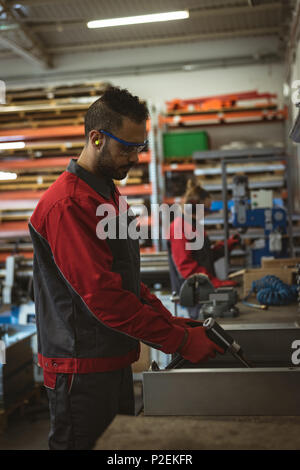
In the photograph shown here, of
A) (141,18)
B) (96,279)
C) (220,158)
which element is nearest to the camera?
(96,279)

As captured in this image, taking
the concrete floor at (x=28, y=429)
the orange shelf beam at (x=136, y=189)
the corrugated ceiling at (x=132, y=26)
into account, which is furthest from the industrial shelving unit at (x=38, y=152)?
the concrete floor at (x=28, y=429)

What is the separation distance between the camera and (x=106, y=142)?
62.6 inches

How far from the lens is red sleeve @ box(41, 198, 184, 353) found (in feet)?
4.65

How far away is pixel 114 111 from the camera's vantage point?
158 centimetres

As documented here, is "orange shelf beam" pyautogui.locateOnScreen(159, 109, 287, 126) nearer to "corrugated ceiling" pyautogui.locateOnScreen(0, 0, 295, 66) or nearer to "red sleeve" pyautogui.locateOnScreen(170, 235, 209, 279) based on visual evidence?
"corrugated ceiling" pyautogui.locateOnScreen(0, 0, 295, 66)

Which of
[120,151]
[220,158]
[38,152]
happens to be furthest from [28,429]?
[38,152]

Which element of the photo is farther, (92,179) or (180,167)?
(180,167)

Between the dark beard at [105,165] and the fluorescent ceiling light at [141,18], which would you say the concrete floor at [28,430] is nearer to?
the dark beard at [105,165]

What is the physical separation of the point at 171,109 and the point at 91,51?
1940 millimetres

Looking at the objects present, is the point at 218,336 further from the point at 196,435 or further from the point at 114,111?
the point at 114,111

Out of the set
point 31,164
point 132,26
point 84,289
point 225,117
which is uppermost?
point 132,26

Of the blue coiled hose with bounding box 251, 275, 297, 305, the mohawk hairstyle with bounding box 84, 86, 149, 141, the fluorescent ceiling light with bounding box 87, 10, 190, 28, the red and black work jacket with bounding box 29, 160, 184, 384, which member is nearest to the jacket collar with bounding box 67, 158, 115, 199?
the red and black work jacket with bounding box 29, 160, 184, 384

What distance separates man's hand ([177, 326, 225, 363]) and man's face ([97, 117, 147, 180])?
574mm

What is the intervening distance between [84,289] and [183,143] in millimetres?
6167
